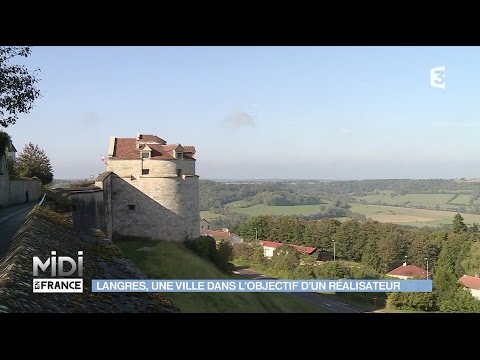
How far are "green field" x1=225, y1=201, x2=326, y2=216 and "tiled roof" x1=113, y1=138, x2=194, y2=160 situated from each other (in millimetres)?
4481

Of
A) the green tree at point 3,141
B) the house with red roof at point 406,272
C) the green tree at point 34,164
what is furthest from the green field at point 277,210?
the green tree at point 34,164

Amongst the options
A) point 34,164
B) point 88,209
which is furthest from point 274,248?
point 34,164

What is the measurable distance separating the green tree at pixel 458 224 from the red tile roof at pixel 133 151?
7.10 meters

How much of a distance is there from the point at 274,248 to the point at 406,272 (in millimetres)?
2882

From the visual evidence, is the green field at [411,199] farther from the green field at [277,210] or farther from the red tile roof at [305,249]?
the red tile roof at [305,249]

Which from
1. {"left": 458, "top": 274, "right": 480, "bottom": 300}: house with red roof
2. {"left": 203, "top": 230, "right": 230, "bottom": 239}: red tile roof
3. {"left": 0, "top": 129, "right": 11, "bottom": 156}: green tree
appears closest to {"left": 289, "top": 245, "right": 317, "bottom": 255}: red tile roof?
{"left": 458, "top": 274, "right": 480, "bottom": 300}: house with red roof

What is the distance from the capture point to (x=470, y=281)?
4035 mm

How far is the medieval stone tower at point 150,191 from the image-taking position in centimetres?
1074

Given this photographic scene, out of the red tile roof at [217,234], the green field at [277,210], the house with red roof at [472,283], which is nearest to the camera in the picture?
the house with red roof at [472,283]

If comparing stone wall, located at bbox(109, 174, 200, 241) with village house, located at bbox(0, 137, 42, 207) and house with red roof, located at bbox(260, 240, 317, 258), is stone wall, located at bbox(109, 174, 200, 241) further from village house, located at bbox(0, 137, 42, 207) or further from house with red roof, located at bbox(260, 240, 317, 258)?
house with red roof, located at bbox(260, 240, 317, 258)

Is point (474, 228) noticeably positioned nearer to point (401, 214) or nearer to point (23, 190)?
point (401, 214)
